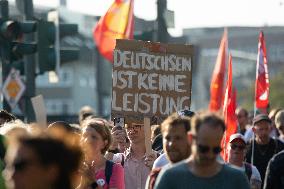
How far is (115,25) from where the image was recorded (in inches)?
812

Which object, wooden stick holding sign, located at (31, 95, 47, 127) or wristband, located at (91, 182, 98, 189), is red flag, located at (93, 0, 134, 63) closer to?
wooden stick holding sign, located at (31, 95, 47, 127)

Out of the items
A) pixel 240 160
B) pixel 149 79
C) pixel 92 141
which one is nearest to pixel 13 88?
pixel 149 79

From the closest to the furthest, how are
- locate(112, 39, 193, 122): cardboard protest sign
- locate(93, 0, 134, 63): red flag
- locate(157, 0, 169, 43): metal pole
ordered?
locate(112, 39, 193, 122): cardboard protest sign
locate(93, 0, 134, 63): red flag
locate(157, 0, 169, 43): metal pole

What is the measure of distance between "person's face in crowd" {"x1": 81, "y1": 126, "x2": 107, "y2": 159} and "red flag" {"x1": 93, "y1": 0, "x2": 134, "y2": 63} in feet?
35.7

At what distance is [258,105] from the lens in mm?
14789

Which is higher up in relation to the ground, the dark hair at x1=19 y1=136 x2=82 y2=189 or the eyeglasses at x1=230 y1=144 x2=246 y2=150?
the dark hair at x1=19 y1=136 x2=82 y2=189

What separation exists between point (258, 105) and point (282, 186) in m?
6.20

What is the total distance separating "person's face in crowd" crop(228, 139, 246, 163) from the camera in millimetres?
10469

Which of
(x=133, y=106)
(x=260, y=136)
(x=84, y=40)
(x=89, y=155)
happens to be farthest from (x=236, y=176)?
(x=84, y=40)

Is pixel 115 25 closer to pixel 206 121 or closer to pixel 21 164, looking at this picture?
pixel 206 121

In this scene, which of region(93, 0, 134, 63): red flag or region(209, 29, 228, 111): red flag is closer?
region(209, 29, 228, 111): red flag

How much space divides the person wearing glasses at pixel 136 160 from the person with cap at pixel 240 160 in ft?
2.47

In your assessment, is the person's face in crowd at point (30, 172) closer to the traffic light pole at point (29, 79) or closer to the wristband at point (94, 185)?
the wristband at point (94, 185)

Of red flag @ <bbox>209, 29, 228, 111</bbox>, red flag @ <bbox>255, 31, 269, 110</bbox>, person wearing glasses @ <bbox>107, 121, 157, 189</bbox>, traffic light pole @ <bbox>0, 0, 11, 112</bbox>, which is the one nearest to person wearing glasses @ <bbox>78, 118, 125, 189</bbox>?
person wearing glasses @ <bbox>107, 121, 157, 189</bbox>
